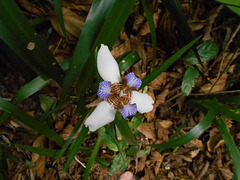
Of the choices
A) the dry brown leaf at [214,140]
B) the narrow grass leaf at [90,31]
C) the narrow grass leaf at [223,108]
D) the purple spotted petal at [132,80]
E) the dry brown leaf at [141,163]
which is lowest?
the dry brown leaf at [214,140]

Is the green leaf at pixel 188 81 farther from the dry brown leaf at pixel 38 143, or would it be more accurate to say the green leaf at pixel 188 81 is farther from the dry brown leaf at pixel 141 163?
the dry brown leaf at pixel 38 143

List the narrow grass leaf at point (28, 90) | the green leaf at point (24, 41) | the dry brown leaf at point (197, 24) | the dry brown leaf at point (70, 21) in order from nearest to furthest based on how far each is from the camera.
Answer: the green leaf at point (24, 41) → the narrow grass leaf at point (28, 90) → the dry brown leaf at point (70, 21) → the dry brown leaf at point (197, 24)

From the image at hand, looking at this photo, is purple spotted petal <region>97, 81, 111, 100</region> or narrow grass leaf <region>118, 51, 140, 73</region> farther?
narrow grass leaf <region>118, 51, 140, 73</region>

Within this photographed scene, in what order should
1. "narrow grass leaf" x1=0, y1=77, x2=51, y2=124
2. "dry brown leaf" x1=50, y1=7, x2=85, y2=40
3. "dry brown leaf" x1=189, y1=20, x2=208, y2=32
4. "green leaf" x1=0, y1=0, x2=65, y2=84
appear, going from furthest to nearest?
"dry brown leaf" x1=189, y1=20, x2=208, y2=32 → "dry brown leaf" x1=50, y1=7, x2=85, y2=40 → "narrow grass leaf" x1=0, y1=77, x2=51, y2=124 → "green leaf" x1=0, y1=0, x2=65, y2=84

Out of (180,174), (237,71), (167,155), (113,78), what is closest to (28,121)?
(113,78)

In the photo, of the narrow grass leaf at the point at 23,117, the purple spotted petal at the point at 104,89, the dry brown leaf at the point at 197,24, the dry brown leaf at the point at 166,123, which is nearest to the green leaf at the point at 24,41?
the narrow grass leaf at the point at 23,117

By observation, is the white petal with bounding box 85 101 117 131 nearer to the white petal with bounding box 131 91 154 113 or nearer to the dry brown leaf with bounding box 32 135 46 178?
the white petal with bounding box 131 91 154 113

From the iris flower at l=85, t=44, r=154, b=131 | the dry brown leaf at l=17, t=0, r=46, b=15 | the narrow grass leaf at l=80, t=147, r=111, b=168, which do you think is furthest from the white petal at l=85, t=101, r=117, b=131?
the dry brown leaf at l=17, t=0, r=46, b=15

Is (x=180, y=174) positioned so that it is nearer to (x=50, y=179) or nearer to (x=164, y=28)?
(x=50, y=179)
